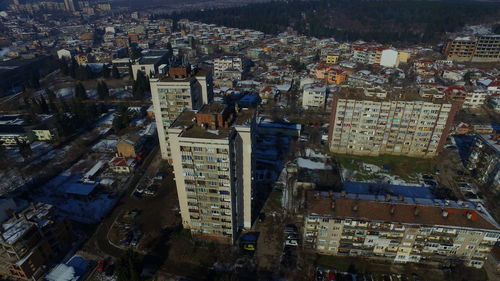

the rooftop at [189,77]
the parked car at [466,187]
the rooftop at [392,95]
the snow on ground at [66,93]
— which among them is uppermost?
the rooftop at [189,77]

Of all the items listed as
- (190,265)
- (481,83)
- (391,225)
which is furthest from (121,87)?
(481,83)

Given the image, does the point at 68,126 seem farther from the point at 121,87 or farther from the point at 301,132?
the point at 301,132

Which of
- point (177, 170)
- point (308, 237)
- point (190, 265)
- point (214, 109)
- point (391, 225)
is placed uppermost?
point (214, 109)

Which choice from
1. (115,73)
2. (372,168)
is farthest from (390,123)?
(115,73)

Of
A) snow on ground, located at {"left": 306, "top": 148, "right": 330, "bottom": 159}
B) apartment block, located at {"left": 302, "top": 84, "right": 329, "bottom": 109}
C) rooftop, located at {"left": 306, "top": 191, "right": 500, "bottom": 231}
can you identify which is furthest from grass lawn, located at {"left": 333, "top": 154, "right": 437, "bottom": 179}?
apartment block, located at {"left": 302, "top": 84, "right": 329, "bottom": 109}

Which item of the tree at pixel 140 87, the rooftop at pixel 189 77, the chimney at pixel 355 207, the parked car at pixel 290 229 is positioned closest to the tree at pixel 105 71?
the tree at pixel 140 87

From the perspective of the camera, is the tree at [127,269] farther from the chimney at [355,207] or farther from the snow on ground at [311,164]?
the snow on ground at [311,164]
